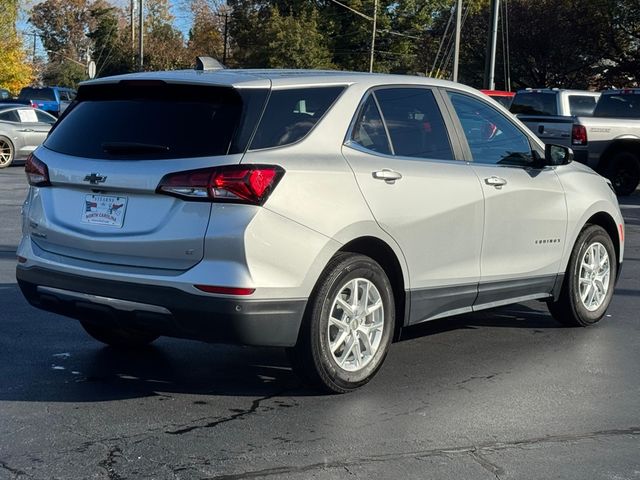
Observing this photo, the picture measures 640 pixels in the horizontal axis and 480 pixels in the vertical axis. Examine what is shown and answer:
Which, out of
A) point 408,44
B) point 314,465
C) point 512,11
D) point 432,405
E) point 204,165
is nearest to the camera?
point 314,465

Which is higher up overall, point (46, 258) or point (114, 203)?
point (114, 203)

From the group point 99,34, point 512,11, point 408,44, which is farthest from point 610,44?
point 99,34

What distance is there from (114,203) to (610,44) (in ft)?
140

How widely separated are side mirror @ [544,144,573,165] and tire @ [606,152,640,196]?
463 inches

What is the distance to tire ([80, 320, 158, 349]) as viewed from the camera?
659 centimetres

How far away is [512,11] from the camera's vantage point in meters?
48.2

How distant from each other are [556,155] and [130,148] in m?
3.29

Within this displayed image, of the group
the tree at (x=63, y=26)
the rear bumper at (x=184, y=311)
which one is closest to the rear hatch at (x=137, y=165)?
the rear bumper at (x=184, y=311)

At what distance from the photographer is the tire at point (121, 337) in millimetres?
6594

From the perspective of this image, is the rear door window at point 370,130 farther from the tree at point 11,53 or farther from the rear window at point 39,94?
the tree at point 11,53

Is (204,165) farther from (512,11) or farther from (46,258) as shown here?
(512,11)

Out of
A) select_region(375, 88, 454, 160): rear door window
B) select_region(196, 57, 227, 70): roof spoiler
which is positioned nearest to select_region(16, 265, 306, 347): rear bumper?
select_region(375, 88, 454, 160): rear door window

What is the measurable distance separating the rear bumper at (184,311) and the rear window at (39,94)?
39435 millimetres

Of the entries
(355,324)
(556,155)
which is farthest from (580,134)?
(355,324)
